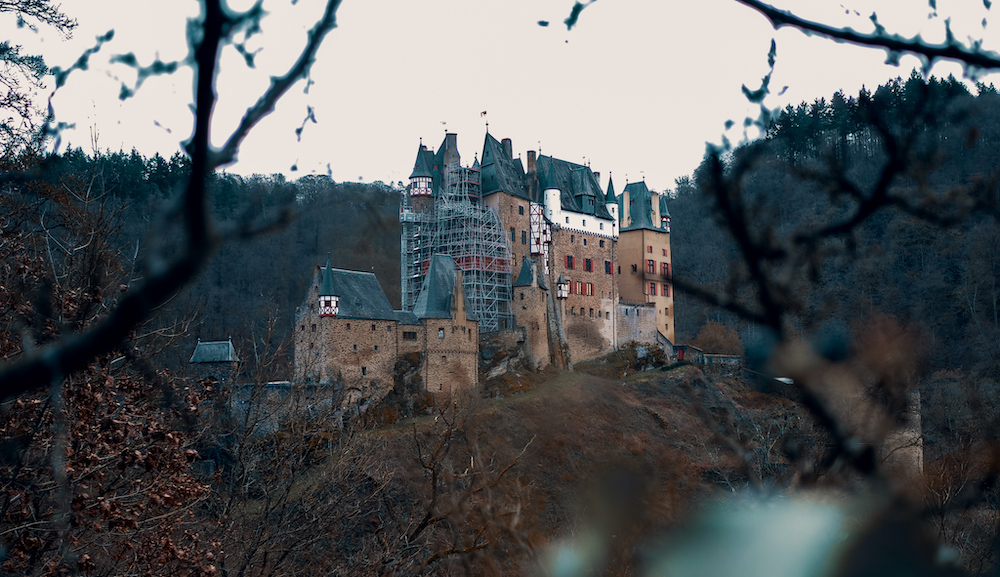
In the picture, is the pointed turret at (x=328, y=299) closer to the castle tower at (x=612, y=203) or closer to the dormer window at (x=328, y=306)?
the dormer window at (x=328, y=306)

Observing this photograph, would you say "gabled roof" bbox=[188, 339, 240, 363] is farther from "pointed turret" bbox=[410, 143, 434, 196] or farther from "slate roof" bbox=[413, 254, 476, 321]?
"pointed turret" bbox=[410, 143, 434, 196]

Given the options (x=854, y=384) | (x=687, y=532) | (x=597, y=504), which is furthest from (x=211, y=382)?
(x=854, y=384)

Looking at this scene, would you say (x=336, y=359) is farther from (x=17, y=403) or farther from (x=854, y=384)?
(x=854, y=384)

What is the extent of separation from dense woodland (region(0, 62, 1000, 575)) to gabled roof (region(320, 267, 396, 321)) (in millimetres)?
4349

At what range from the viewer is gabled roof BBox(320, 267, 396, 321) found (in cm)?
3534

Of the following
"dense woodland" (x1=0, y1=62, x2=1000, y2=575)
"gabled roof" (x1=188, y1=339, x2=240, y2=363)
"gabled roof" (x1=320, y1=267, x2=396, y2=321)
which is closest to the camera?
"dense woodland" (x1=0, y1=62, x2=1000, y2=575)

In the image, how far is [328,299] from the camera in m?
34.9

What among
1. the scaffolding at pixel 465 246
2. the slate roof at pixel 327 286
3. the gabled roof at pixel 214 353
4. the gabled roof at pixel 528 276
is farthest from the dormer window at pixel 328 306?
the gabled roof at pixel 528 276

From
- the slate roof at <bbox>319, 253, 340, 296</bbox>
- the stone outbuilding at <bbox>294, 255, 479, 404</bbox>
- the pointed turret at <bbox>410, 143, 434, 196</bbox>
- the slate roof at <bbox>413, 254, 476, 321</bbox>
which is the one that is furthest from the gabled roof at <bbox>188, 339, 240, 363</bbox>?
the pointed turret at <bbox>410, 143, 434, 196</bbox>

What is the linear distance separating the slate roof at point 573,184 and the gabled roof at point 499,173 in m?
1.42

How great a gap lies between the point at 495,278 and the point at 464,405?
9867 millimetres

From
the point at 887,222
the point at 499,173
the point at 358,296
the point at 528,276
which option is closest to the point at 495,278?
the point at 528,276

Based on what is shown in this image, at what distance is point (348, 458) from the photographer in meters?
12.8

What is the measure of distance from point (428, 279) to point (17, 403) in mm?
32755
